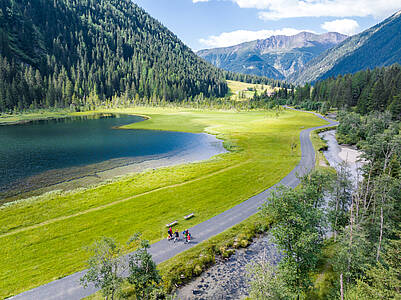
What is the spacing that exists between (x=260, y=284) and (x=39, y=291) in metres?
24.3

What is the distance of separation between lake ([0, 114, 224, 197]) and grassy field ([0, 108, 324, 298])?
15.1 meters

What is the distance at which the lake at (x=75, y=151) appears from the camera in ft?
200

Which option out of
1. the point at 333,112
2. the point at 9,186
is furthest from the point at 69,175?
the point at 333,112

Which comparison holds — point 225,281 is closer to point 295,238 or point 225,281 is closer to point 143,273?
point 295,238

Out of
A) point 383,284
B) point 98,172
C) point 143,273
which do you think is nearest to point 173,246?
point 143,273

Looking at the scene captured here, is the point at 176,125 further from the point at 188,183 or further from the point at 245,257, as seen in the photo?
the point at 245,257

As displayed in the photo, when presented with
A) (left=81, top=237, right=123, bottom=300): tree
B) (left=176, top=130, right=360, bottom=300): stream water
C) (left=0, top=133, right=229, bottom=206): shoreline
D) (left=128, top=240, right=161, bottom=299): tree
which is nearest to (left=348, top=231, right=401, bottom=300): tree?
(left=176, top=130, right=360, bottom=300): stream water

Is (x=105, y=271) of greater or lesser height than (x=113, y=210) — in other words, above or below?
above

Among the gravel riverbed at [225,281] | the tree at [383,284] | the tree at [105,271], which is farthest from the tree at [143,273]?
the tree at [383,284]

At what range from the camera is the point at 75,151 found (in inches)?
3388

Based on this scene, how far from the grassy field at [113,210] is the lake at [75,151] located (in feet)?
49.4

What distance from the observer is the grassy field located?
28.9 meters

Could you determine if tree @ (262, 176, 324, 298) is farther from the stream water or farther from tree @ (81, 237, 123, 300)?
tree @ (81, 237, 123, 300)

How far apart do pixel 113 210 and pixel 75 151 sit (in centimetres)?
5479
